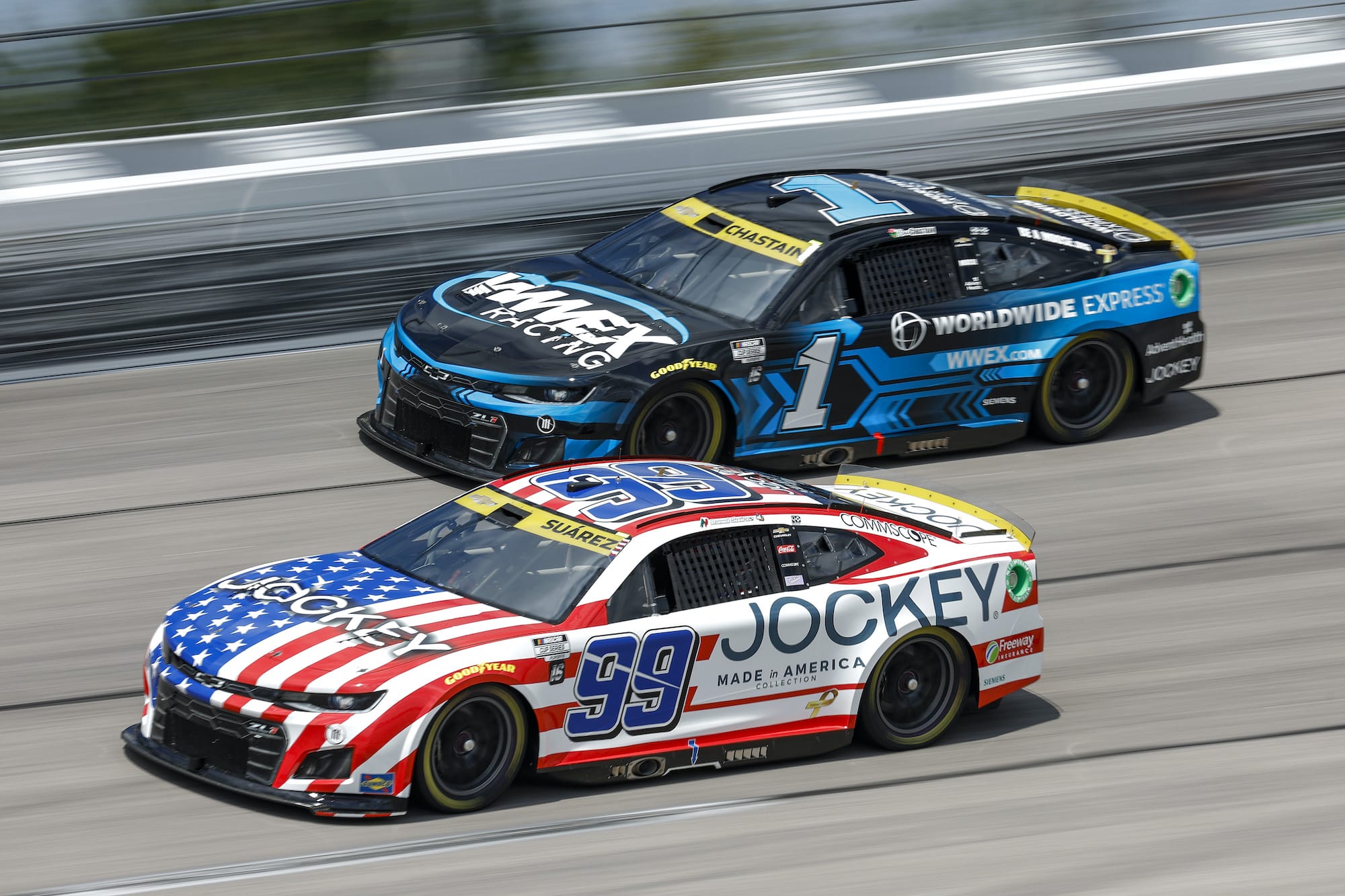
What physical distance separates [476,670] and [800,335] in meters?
4.63

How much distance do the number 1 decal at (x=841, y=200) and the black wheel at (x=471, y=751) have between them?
5.25 metres

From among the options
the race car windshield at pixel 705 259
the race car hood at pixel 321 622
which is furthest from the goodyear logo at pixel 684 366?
the race car hood at pixel 321 622

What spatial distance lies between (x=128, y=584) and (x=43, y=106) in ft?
18.2

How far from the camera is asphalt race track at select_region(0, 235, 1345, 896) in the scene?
21.3ft

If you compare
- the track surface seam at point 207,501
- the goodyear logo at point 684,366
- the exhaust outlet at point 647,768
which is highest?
the goodyear logo at point 684,366

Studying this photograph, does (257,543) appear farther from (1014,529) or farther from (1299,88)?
(1299,88)

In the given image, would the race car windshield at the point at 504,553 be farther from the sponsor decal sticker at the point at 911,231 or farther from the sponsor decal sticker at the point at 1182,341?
the sponsor decal sticker at the point at 1182,341

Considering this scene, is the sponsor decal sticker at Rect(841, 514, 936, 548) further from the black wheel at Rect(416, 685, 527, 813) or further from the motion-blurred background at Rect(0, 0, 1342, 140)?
the motion-blurred background at Rect(0, 0, 1342, 140)

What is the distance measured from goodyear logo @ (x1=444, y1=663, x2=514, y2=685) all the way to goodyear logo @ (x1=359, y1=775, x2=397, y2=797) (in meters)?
0.38

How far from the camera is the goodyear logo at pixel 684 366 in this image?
33.1 ft

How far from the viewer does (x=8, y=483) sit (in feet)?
35.4

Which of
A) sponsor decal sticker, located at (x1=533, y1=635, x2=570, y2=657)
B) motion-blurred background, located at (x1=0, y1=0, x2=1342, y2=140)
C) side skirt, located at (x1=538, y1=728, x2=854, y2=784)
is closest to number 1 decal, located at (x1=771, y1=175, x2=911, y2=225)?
motion-blurred background, located at (x1=0, y1=0, x2=1342, y2=140)

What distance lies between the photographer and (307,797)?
251 inches

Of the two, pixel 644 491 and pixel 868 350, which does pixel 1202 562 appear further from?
pixel 644 491
